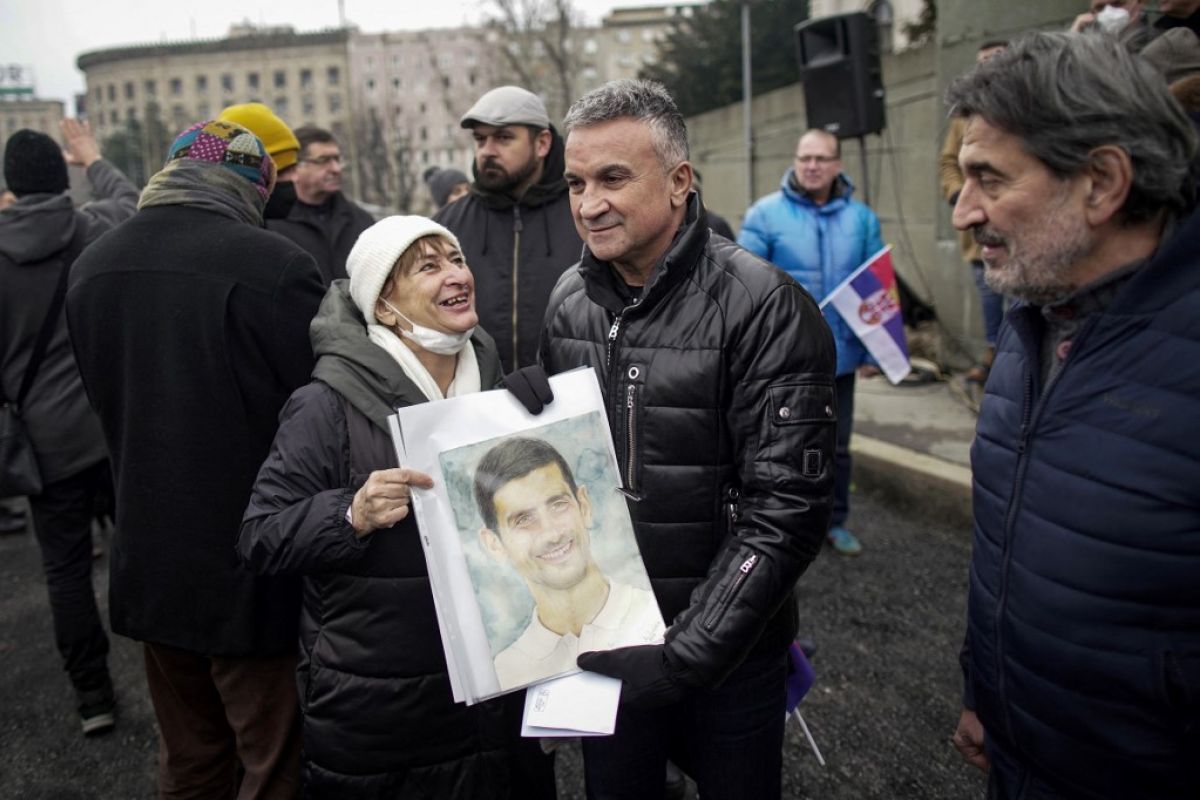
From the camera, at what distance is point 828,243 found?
14.5 ft

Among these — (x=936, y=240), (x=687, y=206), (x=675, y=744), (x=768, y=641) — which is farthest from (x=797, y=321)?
(x=936, y=240)

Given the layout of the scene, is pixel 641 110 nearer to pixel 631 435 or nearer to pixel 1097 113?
pixel 631 435

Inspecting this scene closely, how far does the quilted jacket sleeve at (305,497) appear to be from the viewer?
5.44ft

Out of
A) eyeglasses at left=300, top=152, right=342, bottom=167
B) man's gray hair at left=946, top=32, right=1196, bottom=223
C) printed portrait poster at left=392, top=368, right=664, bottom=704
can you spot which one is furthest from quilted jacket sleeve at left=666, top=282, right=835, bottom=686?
eyeglasses at left=300, top=152, right=342, bottom=167

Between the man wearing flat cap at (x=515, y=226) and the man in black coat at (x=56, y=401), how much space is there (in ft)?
4.90

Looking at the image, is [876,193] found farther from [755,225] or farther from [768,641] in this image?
[768,641]

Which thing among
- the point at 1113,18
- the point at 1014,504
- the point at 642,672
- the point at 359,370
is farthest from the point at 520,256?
the point at 1113,18

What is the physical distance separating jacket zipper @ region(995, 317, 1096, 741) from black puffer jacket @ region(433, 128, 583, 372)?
7.23ft

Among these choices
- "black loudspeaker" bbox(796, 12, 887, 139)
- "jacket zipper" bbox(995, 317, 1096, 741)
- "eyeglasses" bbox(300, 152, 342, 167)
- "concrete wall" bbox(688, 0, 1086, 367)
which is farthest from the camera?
"black loudspeaker" bbox(796, 12, 887, 139)

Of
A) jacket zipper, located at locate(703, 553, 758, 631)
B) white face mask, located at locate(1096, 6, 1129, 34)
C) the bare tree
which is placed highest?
the bare tree

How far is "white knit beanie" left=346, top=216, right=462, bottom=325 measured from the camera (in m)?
1.85

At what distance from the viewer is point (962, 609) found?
376 centimetres

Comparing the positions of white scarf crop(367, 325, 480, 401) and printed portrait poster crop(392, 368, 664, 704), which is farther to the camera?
white scarf crop(367, 325, 480, 401)

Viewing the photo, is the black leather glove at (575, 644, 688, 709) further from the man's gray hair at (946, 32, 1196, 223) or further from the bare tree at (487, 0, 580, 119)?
the bare tree at (487, 0, 580, 119)
